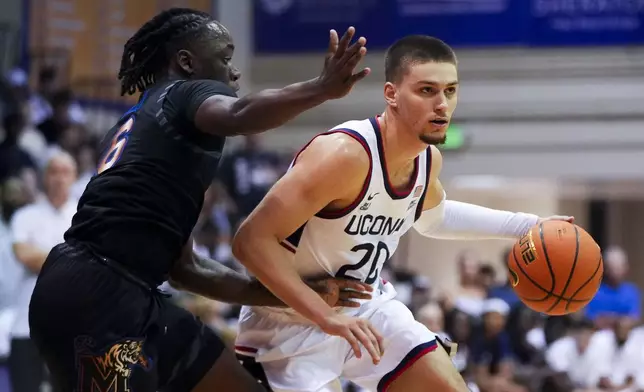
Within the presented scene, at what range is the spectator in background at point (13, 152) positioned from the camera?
987 cm

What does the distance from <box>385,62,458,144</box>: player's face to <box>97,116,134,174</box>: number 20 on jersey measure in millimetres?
1111

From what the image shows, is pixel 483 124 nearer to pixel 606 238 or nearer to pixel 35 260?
pixel 606 238

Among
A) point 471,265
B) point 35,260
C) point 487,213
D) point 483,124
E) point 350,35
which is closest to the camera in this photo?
point 350,35

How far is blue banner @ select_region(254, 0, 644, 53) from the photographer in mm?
14227

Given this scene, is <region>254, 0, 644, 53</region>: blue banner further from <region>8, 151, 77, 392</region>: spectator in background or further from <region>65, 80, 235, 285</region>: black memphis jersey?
<region>65, 80, 235, 285</region>: black memphis jersey

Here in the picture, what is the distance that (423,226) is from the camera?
16.2 ft

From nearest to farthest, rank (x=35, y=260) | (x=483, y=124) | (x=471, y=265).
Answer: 1. (x=35, y=260)
2. (x=471, y=265)
3. (x=483, y=124)

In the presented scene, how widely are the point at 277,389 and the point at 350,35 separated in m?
1.74

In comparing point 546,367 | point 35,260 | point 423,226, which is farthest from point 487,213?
point 546,367

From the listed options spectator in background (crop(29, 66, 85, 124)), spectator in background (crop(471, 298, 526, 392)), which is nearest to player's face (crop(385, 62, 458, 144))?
spectator in background (crop(471, 298, 526, 392))

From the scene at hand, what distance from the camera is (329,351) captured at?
4480 mm

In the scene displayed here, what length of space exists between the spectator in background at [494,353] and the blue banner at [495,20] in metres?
5.22

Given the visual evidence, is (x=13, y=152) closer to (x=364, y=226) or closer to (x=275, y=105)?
(x=364, y=226)

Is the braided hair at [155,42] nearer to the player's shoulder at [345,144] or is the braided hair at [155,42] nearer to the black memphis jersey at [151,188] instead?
the black memphis jersey at [151,188]
